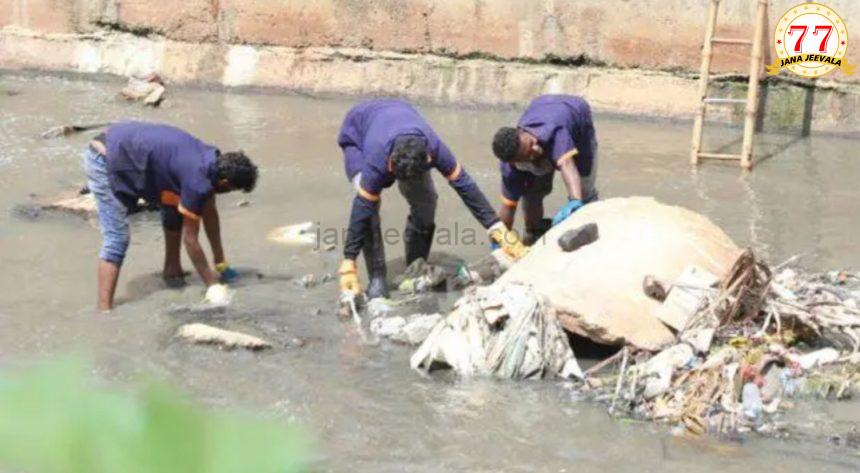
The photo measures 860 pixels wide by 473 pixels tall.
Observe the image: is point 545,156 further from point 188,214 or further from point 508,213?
point 188,214

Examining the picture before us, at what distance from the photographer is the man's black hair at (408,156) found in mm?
5535

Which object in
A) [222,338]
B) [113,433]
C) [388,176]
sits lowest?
[222,338]

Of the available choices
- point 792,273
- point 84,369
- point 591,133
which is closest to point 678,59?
point 591,133

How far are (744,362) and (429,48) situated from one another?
641 cm

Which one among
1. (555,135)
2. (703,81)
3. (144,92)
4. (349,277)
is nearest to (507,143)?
(555,135)

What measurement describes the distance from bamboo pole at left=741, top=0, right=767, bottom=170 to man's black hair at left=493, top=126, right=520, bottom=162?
10.2 feet

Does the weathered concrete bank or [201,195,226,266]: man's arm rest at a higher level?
the weathered concrete bank

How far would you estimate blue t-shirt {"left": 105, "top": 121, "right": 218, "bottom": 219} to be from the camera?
18.4 ft

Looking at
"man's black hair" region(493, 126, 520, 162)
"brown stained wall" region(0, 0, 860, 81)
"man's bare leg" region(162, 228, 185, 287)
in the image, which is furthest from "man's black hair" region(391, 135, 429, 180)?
"brown stained wall" region(0, 0, 860, 81)

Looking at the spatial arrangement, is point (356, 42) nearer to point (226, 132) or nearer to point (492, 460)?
point (226, 132)

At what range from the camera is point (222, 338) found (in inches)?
210

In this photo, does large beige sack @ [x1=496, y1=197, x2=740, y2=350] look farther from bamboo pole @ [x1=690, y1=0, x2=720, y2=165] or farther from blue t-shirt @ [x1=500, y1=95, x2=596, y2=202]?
bamboo pole @ [x1=690, y1=0, x2=720, y2=165]

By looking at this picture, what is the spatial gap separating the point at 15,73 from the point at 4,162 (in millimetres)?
3325

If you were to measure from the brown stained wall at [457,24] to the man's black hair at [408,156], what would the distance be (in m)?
4.76
